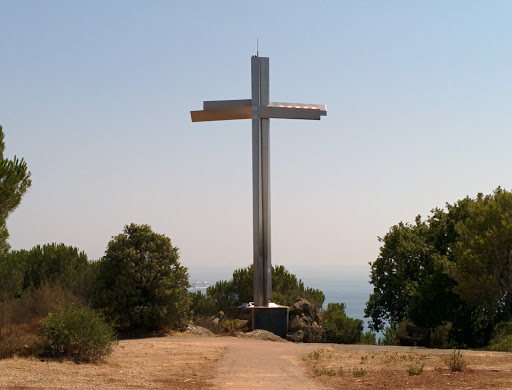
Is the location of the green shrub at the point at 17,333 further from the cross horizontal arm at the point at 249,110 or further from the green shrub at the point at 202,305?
the green shrub at the point at 202,305

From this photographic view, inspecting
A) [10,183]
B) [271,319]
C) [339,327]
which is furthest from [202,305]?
[10,183]

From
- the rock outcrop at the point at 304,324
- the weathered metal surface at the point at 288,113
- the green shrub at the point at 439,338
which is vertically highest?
the weathered metal surface at the point at 288,113

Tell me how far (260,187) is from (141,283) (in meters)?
6.10

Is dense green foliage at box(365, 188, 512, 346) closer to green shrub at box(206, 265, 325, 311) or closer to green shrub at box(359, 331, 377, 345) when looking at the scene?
green shrub at box(359, 331, 377, 345)

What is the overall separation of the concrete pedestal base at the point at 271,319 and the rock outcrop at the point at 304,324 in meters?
0.36

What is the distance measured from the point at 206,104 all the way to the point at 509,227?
13.2 meters

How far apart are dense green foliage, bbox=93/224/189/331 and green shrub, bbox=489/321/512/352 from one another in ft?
34.7

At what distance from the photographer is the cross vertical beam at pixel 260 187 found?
26922 millimetres

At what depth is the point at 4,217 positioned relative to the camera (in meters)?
17.5

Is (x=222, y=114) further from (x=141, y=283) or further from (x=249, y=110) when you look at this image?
(x=141, y=283)

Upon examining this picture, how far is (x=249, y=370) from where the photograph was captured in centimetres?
1464

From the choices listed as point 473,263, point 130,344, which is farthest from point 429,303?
point 130,344

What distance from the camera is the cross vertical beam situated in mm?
26922

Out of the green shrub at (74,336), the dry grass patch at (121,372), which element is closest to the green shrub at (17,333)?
the green shrub at (74,336)
